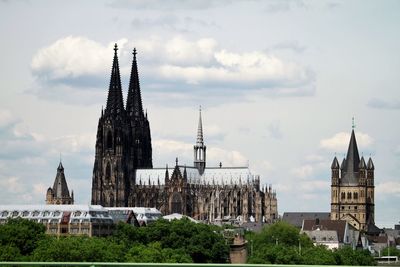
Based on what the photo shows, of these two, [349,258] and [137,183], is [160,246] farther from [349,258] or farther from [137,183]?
[137,183]

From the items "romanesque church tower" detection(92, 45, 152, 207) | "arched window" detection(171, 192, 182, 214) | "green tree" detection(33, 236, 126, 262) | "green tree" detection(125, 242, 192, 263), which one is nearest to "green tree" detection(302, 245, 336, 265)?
"green tree" detection(125, 242, 192, 263)

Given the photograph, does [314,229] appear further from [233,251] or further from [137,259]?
[137,259]

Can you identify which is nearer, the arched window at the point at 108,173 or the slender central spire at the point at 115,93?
the slender central spire at the point at 115,93

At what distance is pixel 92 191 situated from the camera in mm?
194000

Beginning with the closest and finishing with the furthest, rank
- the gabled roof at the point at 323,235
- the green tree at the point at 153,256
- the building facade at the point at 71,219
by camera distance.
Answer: the green tree at the point at 153,256
the building facade at the point at 71,219
the gabled roof at the point at 323,235

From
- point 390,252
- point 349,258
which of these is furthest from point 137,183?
point 349,258

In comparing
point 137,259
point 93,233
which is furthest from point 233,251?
point 137,259

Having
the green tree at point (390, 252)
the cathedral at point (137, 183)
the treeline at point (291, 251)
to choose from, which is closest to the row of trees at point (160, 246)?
the treeline at point (291, 251)

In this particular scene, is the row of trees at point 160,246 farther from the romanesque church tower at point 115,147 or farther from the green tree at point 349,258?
the romanesque church tower at point 115,147

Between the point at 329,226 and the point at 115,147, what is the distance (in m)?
32.7

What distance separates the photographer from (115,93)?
192750 mm

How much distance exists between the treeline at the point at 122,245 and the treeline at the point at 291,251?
460cm

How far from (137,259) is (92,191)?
103m

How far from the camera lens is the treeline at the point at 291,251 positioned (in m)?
109
